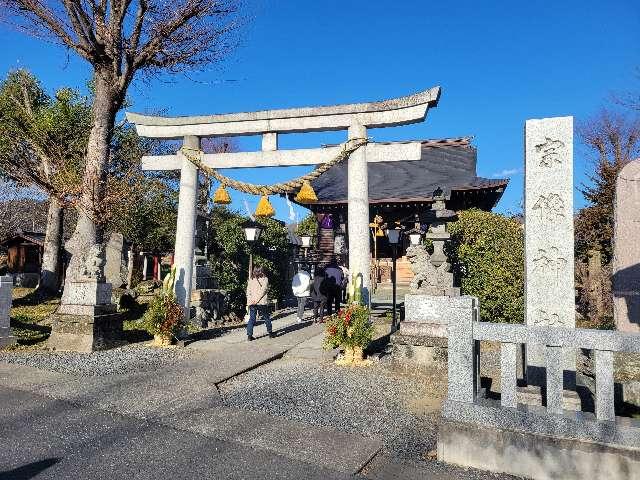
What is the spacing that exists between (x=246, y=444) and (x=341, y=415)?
119cm

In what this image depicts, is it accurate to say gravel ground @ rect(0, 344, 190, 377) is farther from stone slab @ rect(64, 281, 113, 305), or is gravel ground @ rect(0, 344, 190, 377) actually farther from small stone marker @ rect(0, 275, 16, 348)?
stone slab @ rect(64, 281, 113, 305)

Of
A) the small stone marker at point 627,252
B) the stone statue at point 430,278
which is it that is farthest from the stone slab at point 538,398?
the small stone marker at point 627,252

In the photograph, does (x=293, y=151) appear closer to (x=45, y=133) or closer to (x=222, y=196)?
(x=222, y=196)

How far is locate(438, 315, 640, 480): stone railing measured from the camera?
2.98 metres

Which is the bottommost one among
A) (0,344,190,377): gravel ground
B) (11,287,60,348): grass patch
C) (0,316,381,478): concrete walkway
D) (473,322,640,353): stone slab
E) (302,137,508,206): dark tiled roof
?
(0,344,190,377): gravel ground

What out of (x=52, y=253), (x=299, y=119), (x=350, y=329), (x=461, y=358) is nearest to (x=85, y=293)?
(x=350, y=329)

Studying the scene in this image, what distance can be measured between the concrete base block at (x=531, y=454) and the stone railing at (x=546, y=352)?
22 cm

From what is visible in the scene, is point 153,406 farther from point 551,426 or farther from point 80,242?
point 80,242

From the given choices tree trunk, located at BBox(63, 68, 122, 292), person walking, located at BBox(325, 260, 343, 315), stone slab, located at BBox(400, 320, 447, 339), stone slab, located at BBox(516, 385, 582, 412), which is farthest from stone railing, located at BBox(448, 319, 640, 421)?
tree trunk, located at BBox(63, 68, 122, 292)

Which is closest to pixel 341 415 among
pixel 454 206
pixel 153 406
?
pixel 153 406

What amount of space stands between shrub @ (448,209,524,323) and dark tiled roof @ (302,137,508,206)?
7071mm

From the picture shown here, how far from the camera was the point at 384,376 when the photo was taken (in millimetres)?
5996

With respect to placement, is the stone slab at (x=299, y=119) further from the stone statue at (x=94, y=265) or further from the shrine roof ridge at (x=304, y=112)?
the stone statue at (x=94, y=265)

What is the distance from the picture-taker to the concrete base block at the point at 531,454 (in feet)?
9.65
